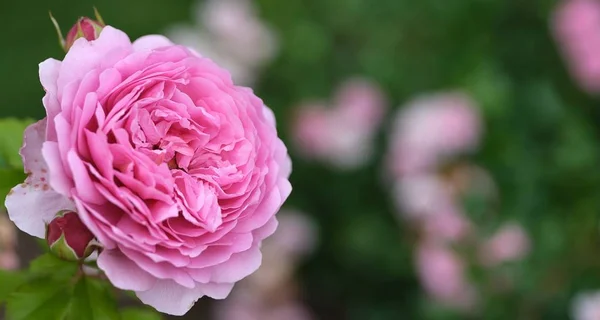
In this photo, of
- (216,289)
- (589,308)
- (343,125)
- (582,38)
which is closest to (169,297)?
(216,289)

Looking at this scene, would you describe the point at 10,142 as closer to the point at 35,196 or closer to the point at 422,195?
the point at 35,196

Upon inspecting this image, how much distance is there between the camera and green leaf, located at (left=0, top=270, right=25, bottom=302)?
65cm

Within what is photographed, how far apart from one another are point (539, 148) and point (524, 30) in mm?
340

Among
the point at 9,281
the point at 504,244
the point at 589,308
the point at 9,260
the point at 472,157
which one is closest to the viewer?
the point at 9,281

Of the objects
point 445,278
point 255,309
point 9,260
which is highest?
point 9,260

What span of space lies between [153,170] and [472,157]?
1017 mm

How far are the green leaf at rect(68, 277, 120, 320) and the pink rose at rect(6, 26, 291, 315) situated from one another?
9 cm

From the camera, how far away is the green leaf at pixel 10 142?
0.65 metres

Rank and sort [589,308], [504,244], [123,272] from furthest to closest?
[504,244] → [589,308] → [123,272]

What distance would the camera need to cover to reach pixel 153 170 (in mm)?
547

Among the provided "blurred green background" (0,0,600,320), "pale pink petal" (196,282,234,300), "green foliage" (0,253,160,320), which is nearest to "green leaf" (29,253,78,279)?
"green foliage" (0,253,160,320)

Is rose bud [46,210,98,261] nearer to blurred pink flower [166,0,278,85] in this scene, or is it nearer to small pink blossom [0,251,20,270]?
small pink blossom [0,251,20,270]

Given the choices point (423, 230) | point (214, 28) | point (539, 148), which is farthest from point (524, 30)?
point (214, 28)

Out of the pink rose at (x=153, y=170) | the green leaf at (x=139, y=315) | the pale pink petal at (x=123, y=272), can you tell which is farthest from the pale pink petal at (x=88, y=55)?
the green leaf at (x=139, y=315)
